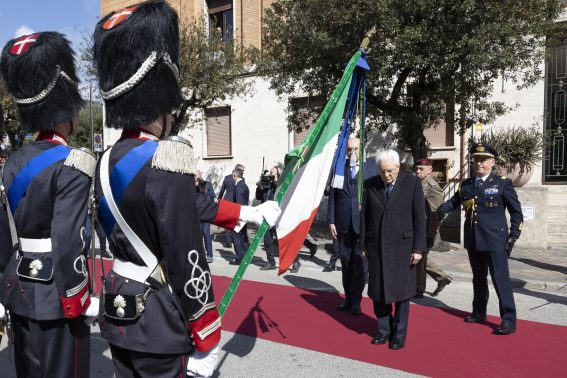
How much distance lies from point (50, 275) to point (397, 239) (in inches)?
122

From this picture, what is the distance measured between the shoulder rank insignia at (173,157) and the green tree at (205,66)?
37.6ft

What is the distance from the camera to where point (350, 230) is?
6.09m

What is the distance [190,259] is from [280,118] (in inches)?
588

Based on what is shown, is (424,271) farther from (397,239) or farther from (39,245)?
(39,245)

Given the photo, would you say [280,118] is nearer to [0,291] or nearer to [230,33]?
[230,33]

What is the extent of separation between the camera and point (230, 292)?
8.59ft

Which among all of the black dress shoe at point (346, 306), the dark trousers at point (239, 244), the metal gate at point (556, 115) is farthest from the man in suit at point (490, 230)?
the metal gate at point (556, 115)

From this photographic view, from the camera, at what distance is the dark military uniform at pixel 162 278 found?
193cm

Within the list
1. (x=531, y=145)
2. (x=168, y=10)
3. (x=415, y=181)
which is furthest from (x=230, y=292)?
(x=531, y=145)

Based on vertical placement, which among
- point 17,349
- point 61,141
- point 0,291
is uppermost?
point 61,141

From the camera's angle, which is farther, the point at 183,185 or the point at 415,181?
the point at 415,181

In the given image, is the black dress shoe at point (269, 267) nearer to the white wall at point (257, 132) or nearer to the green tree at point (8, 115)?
the green tree at point (8, 115)

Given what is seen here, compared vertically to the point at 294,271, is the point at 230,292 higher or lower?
higher

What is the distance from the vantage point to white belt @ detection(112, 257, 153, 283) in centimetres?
208
